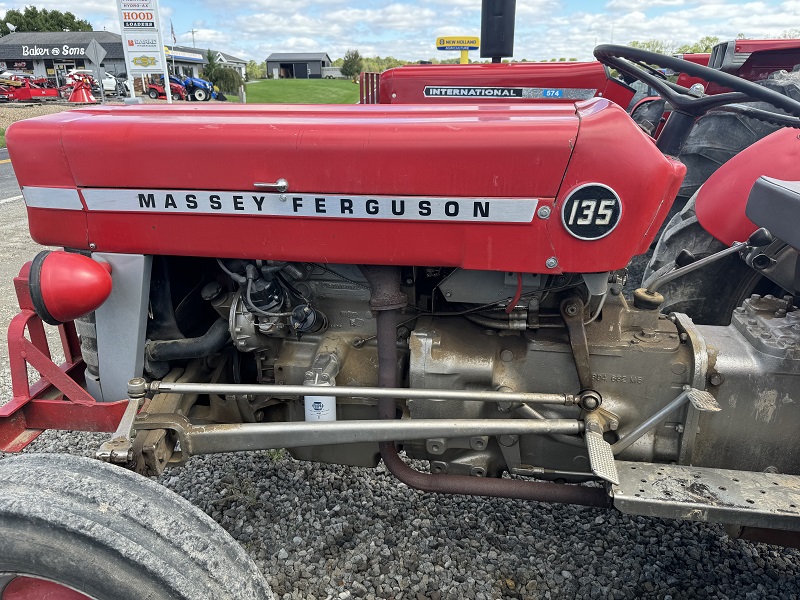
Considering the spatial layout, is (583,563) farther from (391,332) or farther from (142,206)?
(142,206)

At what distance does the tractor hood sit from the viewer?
1486 mm

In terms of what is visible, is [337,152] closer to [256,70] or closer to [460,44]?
[460,44]

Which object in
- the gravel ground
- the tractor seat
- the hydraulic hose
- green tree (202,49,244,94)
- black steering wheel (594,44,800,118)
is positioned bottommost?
green tree (202,49,244,94)

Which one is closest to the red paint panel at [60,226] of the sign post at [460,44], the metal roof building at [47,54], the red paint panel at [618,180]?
the red paint panel at [618,180]

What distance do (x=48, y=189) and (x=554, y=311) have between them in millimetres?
1498

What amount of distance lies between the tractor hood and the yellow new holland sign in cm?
1031

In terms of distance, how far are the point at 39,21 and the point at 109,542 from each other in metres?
59.9

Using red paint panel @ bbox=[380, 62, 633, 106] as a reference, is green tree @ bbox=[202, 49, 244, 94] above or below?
below

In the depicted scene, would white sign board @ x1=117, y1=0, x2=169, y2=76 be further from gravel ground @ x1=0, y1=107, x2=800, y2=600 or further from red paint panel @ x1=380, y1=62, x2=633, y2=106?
gravel ground @ x1=0, y1=107, x2=800, y2=600

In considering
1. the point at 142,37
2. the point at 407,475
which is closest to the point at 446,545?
the point at 407,475

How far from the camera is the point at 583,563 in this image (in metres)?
2.14

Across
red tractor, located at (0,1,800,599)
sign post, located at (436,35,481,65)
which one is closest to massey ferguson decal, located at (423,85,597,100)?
red tractor, located at (0,1,800,599)

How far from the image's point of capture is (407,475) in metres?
1.87

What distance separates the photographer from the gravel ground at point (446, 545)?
2.04 m
